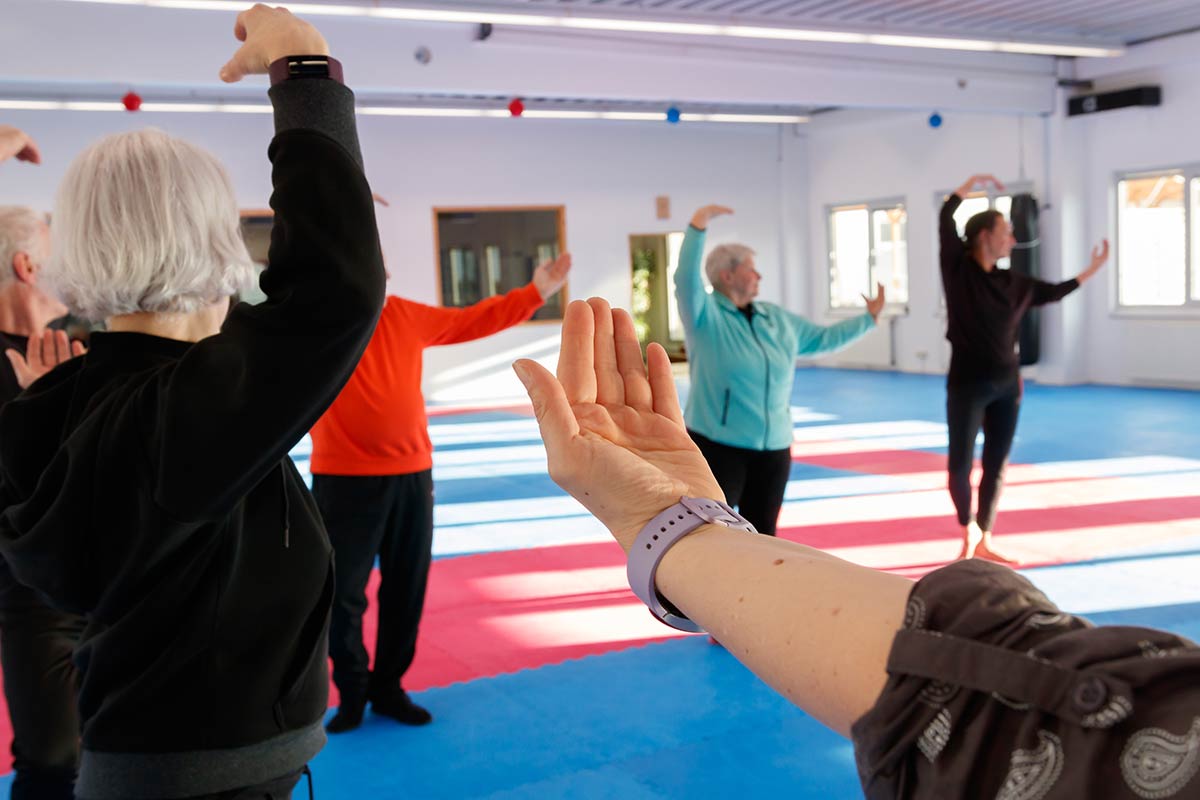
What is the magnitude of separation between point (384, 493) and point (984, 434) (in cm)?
347

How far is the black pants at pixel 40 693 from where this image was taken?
2383mm

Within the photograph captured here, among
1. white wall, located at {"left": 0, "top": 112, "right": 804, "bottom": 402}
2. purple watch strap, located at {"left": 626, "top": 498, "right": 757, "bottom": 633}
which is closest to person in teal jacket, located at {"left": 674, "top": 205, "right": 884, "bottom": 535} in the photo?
purple watch strap, located at {"left": 626, "top": 498, "right": 757, "bottom": 633}

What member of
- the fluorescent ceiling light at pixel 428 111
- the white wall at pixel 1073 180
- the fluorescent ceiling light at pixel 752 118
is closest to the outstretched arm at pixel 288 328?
the fluorescent ceiling light at pixel 428 111

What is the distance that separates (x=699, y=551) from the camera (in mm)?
836

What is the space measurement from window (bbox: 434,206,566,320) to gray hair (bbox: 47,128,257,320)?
45.8 ft

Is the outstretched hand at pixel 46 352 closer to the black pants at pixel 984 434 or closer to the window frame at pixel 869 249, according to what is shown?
the black pants at pixel 984 434

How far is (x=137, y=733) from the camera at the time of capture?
1446mm

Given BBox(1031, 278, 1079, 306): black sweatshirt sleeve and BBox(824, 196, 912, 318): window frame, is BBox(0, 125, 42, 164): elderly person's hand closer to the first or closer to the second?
BBox(1031, 278, 1079, 306): black sweatshirt sleeve

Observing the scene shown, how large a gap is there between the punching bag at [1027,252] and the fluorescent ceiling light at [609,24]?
6.85 feet

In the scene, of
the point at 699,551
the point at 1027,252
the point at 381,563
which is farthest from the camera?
the point at 1027,252

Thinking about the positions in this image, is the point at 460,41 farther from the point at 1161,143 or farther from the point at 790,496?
the point at 1161,143

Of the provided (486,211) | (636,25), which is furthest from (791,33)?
(486,211)

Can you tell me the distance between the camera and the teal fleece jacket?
4.53m

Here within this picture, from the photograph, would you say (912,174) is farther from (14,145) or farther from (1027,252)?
(14,145)
